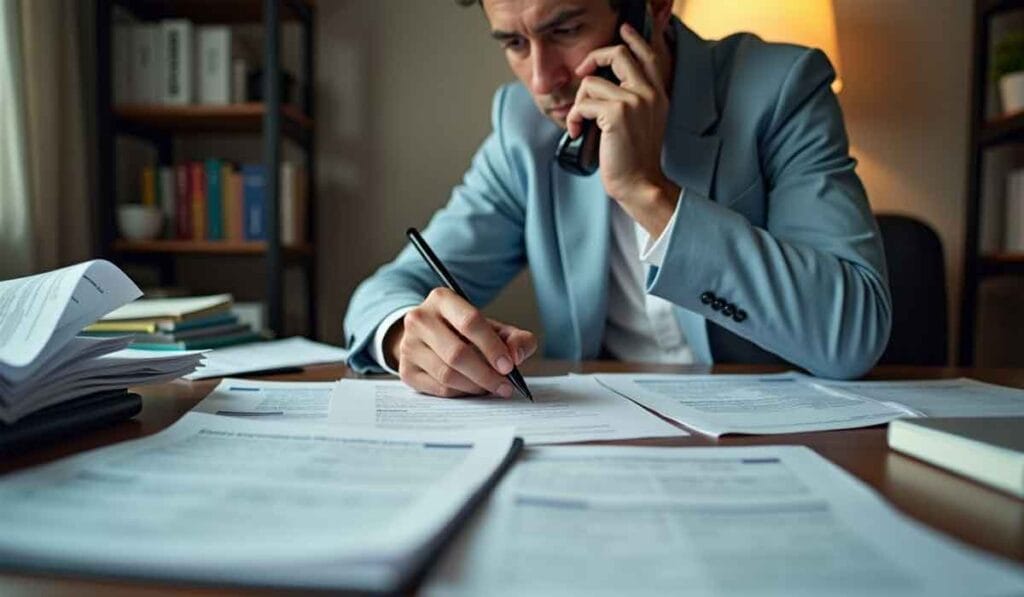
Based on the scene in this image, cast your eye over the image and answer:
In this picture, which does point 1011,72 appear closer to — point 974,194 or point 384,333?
point 974,194

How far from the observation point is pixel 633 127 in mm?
835

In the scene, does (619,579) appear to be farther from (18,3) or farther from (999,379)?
(18,3)

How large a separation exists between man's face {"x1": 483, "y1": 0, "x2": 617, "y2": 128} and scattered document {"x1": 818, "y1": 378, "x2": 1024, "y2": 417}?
21.7 inches

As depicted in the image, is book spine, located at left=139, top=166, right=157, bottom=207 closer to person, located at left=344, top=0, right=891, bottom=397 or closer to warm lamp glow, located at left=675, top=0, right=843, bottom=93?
person, located at left=344, top=0, right=891, bottom=397

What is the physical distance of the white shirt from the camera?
1133 mm

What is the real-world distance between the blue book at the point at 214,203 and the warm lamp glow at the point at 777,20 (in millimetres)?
1283

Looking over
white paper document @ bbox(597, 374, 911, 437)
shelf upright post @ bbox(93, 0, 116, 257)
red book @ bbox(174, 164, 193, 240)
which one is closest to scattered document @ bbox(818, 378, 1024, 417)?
white paper document @ bbox(597, 374, 911, 437)

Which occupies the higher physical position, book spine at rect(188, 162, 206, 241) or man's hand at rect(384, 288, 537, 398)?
book spine at rect(188, 162, 206, 241)

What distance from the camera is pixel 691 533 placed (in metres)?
0.30

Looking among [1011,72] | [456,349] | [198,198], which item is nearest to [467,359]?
[456,349]

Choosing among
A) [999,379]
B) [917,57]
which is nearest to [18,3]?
[999,379]

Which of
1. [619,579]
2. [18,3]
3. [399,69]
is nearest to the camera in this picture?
[619,579]

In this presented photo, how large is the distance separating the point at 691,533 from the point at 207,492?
0.23m

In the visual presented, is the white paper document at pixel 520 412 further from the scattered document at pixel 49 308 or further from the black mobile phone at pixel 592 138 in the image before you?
the black mobile phone at pixel 592 138
